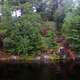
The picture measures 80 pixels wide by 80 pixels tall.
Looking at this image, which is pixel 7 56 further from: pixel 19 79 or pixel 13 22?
pixel 19 79

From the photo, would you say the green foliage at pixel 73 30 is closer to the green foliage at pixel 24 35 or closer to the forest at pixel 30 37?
the forest at pixel 30 37

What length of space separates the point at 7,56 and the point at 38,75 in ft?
26.1

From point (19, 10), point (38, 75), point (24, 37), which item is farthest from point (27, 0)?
point (38, 75)

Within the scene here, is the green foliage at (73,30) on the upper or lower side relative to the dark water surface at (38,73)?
upper

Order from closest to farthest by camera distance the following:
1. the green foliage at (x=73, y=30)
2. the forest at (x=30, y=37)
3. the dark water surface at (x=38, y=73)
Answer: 1. the dark water surface at (x=38, y=73)
2. the green foliage at (x=73, y=30)
3. the forest at (x=30, y=37)

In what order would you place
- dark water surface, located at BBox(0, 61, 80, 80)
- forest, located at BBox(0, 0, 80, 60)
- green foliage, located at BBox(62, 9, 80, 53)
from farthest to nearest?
forest, located at BBox(0, 0, 80, 60), green foliage, located at BBox(62, 9, 80, 53), dark water surface, located at BBox(0, 61, 80, 80)

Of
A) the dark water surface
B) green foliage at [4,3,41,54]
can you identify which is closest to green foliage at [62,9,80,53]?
green foliage at [4,3,41,54]

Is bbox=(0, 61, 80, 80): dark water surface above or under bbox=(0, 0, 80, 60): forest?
under

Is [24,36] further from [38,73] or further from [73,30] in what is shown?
[38,73]

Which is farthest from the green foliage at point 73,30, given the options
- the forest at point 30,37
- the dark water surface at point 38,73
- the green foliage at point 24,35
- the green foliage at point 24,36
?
the dark water surface at point 38,73

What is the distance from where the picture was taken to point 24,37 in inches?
909

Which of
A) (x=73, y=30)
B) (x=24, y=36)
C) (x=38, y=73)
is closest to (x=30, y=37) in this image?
(x=24, y=36)

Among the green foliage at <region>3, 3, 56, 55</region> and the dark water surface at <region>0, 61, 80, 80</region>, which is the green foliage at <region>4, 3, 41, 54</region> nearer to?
the green foliage at <region>3, 3, 56, 55</region>

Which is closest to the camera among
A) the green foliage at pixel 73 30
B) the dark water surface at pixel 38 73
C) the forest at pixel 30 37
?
the dark water surface at pixel 38 73
